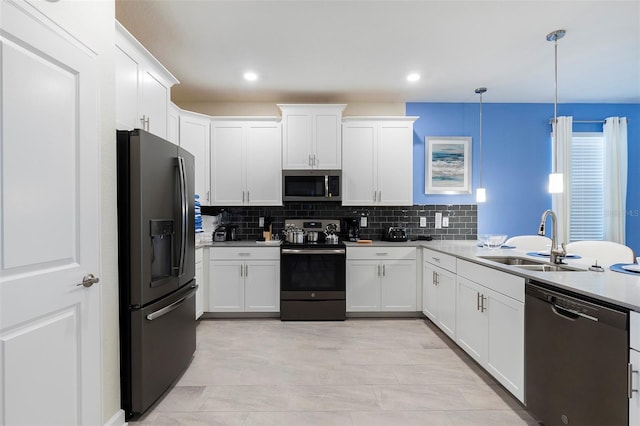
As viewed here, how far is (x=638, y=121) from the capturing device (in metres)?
4.16

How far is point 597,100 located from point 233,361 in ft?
17.9

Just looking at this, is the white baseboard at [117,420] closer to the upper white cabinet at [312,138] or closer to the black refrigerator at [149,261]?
the black refrigerator at [149,261]

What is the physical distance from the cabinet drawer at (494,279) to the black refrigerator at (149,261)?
7.24 feet

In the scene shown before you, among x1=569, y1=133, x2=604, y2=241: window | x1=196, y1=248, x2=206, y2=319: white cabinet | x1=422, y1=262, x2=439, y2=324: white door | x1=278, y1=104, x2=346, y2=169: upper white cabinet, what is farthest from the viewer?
x1=569, y1=133, x2=604, y2=241: window

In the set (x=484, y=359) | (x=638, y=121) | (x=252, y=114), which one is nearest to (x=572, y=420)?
(x=484, y=359)

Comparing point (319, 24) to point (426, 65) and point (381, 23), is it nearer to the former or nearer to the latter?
point (381, 23)

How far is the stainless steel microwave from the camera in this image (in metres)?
3.85

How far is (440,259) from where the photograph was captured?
10.4 ft

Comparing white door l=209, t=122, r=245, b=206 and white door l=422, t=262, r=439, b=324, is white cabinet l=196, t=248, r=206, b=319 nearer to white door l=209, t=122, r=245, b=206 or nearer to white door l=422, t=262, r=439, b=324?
white door l=209, t=122, r=245, b=206

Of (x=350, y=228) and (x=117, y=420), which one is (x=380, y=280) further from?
(x=117, y=420)

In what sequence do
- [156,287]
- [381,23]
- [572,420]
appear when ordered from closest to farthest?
[572,420]
[156,287]
[381,23]

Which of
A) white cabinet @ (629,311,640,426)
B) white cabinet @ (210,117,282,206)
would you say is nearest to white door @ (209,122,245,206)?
white cabinet @ (210,117,282,206)

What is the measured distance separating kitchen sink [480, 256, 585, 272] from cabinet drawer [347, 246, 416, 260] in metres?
1.16

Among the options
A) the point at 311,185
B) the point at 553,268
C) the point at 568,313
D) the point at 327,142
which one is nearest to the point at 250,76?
the point at 327,142
